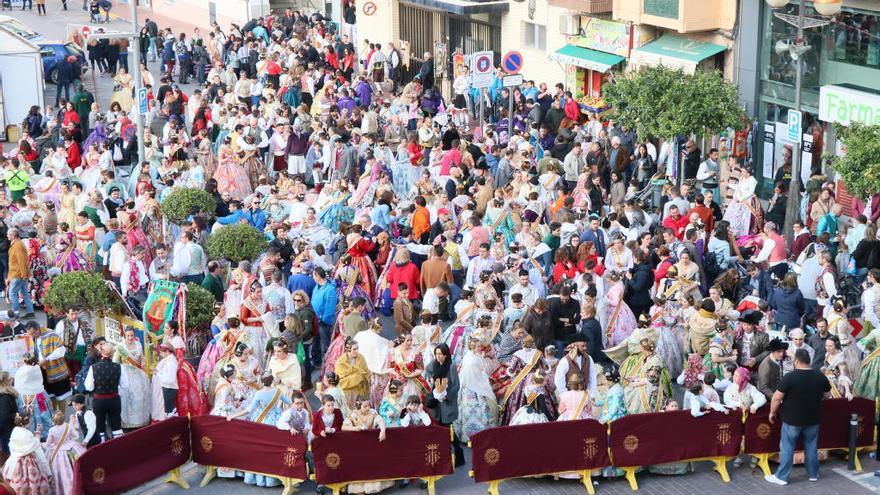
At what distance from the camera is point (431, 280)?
19984 mm

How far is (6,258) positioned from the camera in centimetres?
2206

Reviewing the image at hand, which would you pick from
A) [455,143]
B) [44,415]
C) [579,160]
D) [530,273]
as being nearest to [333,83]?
[455,143]

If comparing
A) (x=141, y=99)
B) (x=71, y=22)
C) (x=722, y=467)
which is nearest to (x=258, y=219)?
(x=141, y=99)

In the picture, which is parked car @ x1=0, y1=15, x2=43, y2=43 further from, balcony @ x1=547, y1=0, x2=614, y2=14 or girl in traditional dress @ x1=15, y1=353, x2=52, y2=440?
girl in traditional dress @ x1=15, y1=353, x2=52, y2=440

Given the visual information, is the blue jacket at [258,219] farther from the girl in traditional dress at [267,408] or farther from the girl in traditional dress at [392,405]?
the girl in traditional dress at [392,405]

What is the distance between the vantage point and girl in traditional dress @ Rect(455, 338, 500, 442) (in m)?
16.5

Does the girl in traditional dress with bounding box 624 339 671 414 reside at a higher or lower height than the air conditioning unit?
lower

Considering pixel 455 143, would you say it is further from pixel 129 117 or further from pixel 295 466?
pixel 295 466

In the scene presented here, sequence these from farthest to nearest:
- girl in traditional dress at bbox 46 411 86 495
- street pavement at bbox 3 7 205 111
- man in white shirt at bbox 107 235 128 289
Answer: street pavement at bbox 3 7 205 111
man in white shirt at bbox 107 235 128 289
girl in traditional dress at bbox 46 411 86 495

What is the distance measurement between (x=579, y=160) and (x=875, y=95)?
5.20 metres

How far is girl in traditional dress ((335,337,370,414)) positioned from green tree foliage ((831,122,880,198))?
8669 mm

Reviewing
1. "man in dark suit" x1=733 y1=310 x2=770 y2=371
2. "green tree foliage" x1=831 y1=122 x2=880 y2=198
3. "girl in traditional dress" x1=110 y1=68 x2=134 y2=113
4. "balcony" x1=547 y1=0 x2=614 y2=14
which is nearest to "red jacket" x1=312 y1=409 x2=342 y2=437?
"man in dark suit" x1=733 y1=310 x2=770 y2=371

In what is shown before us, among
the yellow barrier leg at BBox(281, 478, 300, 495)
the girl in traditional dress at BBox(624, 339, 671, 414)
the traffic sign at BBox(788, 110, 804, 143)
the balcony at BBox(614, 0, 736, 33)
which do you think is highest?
the balcony at BBox(614, 0, 736, 33)

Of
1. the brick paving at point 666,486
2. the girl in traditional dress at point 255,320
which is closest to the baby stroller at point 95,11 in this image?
the girl in traditional dress at point 255,320
